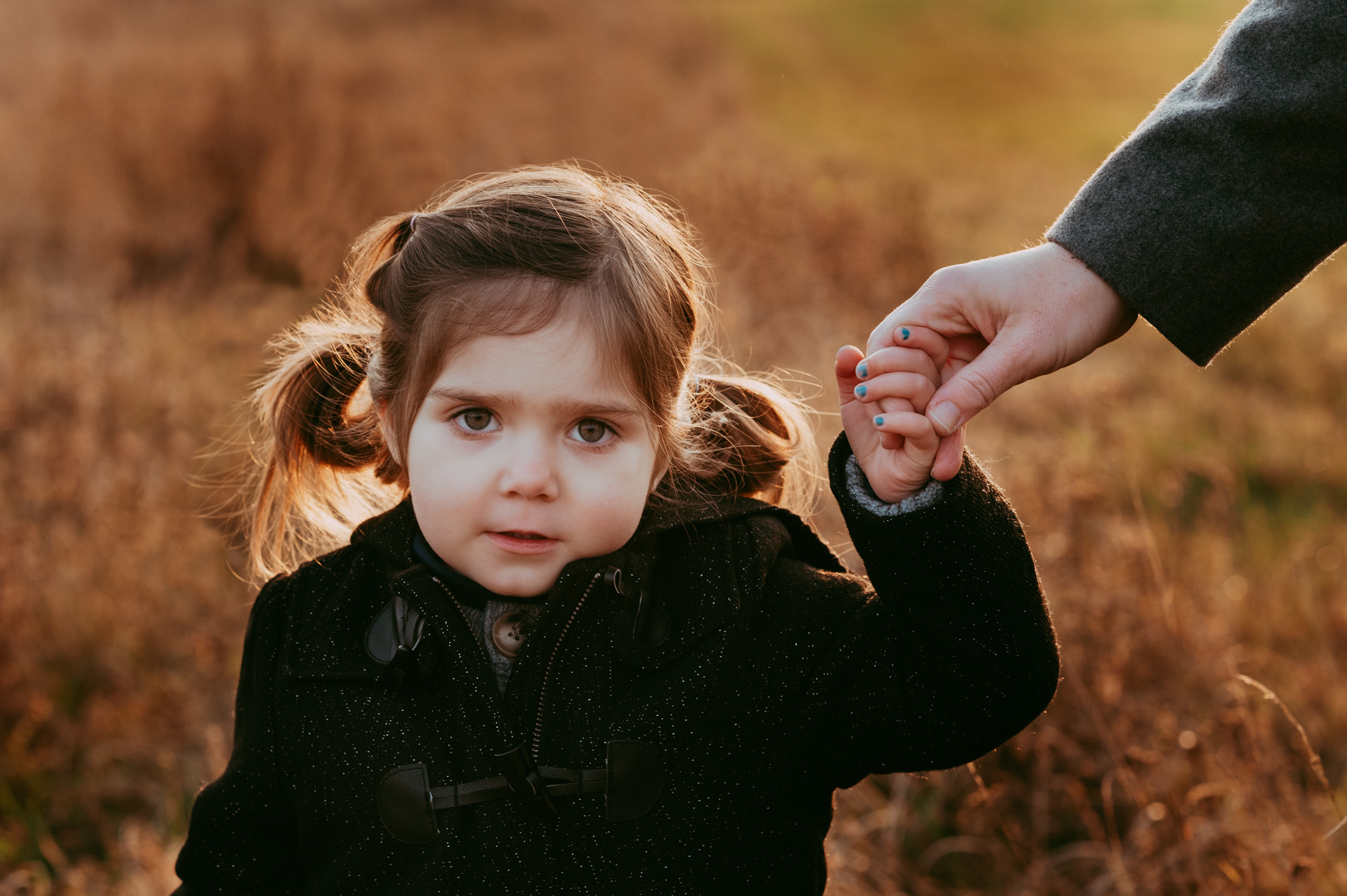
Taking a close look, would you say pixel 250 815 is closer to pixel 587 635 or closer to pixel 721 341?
pixel 587 635

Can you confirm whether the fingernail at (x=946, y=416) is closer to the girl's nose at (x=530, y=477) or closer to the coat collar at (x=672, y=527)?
the coat collar at (x=672, y=527)

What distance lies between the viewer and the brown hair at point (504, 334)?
148cm

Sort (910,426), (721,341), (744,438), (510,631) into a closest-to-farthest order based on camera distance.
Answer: (910,426)
(510,631)
(744,438)
(721,341)

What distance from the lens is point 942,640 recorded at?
1350mm

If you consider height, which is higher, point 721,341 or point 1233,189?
point 1233,189

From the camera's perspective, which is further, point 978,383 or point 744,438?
point 744,438

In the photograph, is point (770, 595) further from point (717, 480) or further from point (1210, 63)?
point (1210, 63)

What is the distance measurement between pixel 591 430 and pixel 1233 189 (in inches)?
34.8

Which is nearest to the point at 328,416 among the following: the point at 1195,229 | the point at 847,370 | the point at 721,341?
the point at 847,370

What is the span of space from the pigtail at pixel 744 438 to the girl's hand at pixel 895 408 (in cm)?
31

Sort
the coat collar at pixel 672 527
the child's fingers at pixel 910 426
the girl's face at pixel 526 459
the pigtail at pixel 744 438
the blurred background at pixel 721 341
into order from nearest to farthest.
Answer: the child's fingers at pixel 910 426
the girl's face at pixel 526 459
the coat collar at pixel 672 527
the pigtail at pixel 744 438
the blurred background at pixel 721 341

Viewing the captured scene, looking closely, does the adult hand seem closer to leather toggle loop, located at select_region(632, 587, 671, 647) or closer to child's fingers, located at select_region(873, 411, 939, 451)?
child's fingers, located at select_region(873, 411, 939, 451)

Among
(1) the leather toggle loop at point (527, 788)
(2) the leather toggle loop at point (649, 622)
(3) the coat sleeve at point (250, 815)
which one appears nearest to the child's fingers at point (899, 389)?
(2) the leather toggle loop at point (649, 622)

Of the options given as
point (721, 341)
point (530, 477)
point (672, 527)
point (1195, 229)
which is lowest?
point (721, 341)
